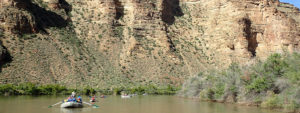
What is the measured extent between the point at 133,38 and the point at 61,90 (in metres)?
22.8

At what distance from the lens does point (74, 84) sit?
5172 cm

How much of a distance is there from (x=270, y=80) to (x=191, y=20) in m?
51.3

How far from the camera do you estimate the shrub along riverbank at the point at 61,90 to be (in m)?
43.6

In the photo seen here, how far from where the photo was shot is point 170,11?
7831 cm

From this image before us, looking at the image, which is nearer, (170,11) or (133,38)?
(133,38)

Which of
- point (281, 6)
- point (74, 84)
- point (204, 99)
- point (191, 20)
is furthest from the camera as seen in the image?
point (281, 6)

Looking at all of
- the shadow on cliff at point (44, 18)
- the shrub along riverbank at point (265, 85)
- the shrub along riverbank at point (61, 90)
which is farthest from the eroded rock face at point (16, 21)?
the shrub along riverbank at point (265, 85)

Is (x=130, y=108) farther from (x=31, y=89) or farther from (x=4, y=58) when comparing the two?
(x=4, y=58)

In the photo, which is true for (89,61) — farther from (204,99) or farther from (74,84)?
(204,99)

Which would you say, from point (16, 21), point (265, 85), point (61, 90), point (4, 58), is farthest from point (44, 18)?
→ point (265, 85)

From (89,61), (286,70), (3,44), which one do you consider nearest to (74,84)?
(89,61)

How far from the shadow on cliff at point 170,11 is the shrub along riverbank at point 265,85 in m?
39.2

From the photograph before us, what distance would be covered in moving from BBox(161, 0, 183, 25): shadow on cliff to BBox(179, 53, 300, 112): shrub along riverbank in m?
39.2

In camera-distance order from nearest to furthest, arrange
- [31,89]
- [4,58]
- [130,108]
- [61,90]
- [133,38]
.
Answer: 1. [130,108]
2. [31,89]
3. [61,90]
4. [4,58]
5. [133,38]
